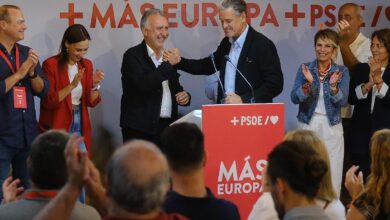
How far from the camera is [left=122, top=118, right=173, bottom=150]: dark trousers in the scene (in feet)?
18.6

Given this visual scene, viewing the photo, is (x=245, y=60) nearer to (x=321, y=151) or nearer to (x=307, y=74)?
(x=307, y=74)

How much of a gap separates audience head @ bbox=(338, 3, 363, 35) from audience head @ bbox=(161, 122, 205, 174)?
11.6ft

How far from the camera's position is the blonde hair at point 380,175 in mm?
3201

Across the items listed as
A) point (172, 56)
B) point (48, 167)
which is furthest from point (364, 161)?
point (48, 167)

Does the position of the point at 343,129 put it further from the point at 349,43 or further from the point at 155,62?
the point at 155,62

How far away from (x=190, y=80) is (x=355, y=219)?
3370 millimetres

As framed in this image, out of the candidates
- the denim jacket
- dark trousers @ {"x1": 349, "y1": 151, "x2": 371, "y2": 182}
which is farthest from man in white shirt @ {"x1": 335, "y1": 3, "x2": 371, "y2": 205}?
the denim jacket

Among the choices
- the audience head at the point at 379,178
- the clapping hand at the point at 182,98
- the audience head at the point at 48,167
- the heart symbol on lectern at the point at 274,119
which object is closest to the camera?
the audience head at the point at 48,167

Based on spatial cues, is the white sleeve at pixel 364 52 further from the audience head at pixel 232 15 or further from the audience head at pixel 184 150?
the audience head at pixel 184 150

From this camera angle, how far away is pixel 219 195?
4387mm

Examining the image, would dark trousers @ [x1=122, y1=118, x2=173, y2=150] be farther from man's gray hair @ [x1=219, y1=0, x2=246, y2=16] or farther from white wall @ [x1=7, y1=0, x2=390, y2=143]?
man's gray hair @ [x1=219, y1=0, x2=246, y2=16]

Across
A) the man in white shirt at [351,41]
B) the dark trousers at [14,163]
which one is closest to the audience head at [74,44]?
the dark trousers at [14,163]

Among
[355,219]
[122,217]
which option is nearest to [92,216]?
[122,217]

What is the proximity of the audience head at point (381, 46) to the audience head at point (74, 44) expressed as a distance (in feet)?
6.88
